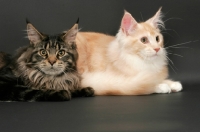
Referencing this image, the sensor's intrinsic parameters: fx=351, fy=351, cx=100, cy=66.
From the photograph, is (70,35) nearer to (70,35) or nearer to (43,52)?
(70,35)

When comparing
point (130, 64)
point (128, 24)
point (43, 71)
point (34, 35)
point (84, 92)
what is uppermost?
point (128, 24)

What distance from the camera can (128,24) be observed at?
2.48 metres

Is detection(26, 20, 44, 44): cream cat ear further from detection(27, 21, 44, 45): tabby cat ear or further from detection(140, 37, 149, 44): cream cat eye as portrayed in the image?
detection(140, 37, 149, 44): cream cat eye

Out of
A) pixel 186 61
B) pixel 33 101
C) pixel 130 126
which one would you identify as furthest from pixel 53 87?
pixel 186 61

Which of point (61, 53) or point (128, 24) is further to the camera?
point (128, 24)

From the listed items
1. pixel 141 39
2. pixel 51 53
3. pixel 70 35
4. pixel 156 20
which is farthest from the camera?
pixel 156 20

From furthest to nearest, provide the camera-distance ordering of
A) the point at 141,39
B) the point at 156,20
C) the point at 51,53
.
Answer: the point at 156,20, the point at 141,39, the point at 51,53

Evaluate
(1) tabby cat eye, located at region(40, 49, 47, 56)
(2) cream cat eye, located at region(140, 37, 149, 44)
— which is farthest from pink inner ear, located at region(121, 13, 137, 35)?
(1) tabby cat eye, located at region(40, 49, 47, 56)

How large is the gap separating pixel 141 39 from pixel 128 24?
5.6 inches

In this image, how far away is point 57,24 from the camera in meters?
3.03

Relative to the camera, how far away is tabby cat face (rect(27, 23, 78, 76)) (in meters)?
2.23

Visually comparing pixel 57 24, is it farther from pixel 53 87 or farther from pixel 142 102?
pixel 142 102

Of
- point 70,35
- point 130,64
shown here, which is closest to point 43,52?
point 70,35

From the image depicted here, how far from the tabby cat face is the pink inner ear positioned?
0.37 m
